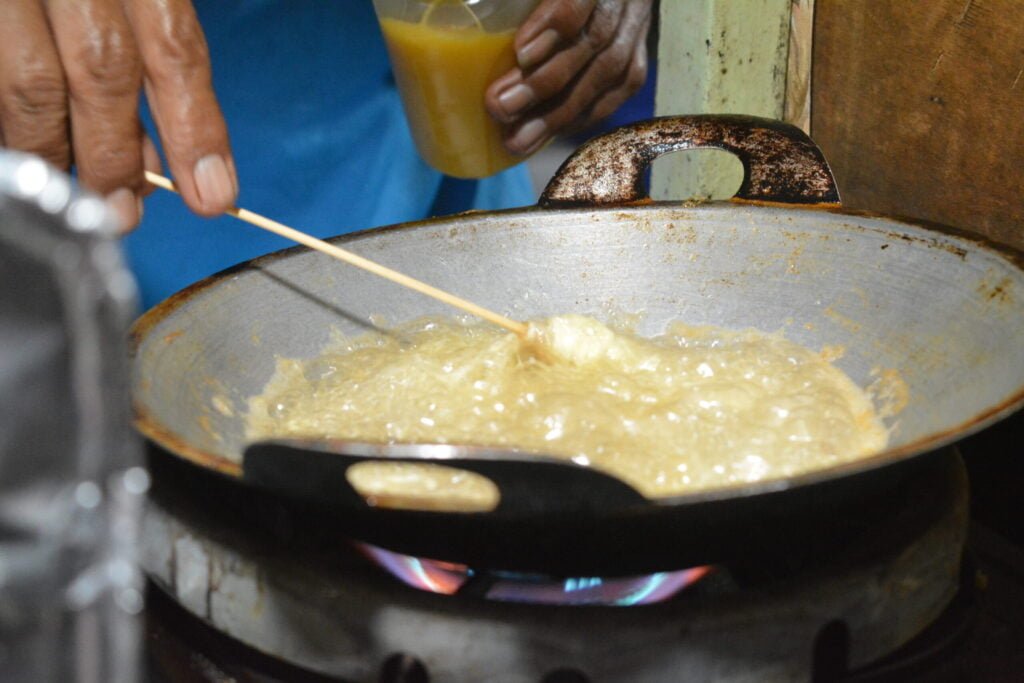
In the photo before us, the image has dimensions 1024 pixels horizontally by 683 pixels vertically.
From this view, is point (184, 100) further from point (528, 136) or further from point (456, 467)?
point (528, 136)

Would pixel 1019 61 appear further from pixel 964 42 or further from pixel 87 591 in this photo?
pixel 87 591

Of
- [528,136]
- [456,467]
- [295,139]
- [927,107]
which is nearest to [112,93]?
[456,467]

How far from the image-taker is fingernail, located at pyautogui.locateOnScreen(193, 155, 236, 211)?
3.51 ft

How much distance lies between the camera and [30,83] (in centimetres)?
99

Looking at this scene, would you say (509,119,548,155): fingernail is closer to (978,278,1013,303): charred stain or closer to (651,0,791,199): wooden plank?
(651,0,791,199): wooden plank

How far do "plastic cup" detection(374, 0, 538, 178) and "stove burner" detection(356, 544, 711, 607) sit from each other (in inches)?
37.8

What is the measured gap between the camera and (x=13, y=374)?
0.32 meters

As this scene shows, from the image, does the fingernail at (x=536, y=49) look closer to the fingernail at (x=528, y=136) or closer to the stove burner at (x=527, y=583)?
the fingernail at (x=528, y=136)

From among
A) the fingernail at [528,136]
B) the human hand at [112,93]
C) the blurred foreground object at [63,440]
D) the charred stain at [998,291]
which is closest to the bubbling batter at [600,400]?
the charred stain at [998,291]

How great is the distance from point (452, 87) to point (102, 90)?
73cm

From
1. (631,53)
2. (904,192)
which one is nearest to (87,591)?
(904,192)

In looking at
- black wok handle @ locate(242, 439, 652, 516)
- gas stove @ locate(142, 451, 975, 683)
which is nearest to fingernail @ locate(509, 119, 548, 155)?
gas stove @ locate(142, 451, 975, 683)

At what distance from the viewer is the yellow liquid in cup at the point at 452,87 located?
159cm

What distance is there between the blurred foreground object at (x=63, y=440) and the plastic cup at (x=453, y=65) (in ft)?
4.35
